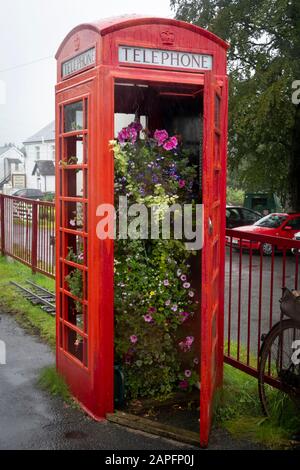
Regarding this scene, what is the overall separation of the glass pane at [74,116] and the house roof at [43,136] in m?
66.9

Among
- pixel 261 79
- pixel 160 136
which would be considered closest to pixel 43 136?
pixel 261 79

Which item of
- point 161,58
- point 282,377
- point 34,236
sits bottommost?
point 282,377

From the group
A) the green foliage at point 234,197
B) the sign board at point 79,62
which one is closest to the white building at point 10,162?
the green foliage at point 234,197

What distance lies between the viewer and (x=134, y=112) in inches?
229

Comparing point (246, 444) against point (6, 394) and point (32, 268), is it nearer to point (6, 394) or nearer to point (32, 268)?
point (6, 394)

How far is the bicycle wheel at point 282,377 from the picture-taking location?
4266 mm

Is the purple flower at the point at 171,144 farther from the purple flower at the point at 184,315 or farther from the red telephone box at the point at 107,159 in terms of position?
the purple flower at the point at 184,315

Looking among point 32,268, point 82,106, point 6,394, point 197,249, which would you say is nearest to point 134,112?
point 82,106

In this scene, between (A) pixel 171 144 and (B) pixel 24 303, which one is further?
(B) pixel 24 303

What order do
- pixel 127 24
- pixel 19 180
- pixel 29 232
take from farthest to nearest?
pixel 19 180
pixel 29 232
pixel 127 24

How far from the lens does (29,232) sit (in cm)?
1081

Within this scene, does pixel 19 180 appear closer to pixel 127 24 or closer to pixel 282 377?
pixel 127 24

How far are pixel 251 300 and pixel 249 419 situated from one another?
245 inches
